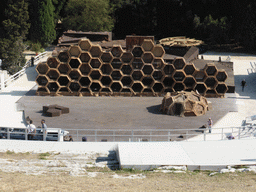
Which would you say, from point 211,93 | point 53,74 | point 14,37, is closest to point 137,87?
point 211,93

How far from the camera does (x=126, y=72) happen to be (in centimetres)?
4344

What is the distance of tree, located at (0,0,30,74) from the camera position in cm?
5784

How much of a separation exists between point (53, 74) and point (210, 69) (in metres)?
14.7

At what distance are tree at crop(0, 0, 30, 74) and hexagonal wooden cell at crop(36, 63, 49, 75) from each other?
14969 mm

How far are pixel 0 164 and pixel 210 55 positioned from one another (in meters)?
51.4

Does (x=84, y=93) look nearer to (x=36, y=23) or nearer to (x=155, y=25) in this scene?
(x=36, y=23)

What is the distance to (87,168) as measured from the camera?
74.4 ft

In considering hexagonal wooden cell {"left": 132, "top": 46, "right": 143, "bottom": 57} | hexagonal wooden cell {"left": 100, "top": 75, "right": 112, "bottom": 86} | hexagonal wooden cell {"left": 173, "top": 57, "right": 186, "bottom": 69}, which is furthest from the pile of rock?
hexagonal wooden cell {"left": 173, "top": 57, "right": 186, "bottom": 69}

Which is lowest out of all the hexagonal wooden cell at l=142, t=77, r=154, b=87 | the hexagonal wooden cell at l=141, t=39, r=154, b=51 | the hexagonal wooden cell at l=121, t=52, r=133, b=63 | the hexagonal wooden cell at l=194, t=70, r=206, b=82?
the hexagonal wooden cell at l=142, t=77, r=154, b=87

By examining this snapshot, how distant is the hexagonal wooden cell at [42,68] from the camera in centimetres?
4316

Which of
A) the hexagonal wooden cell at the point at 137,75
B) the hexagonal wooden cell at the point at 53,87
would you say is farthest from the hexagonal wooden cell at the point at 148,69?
the hexagonal wooden cell at the point at 53,87

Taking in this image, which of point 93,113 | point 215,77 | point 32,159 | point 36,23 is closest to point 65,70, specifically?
point 93,113

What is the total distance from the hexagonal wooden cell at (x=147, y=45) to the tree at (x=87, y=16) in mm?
28334

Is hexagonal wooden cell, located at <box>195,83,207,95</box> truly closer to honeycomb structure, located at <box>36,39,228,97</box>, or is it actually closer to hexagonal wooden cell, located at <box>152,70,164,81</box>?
honeycomb structure, located at <box>36,39,228,97</box>
